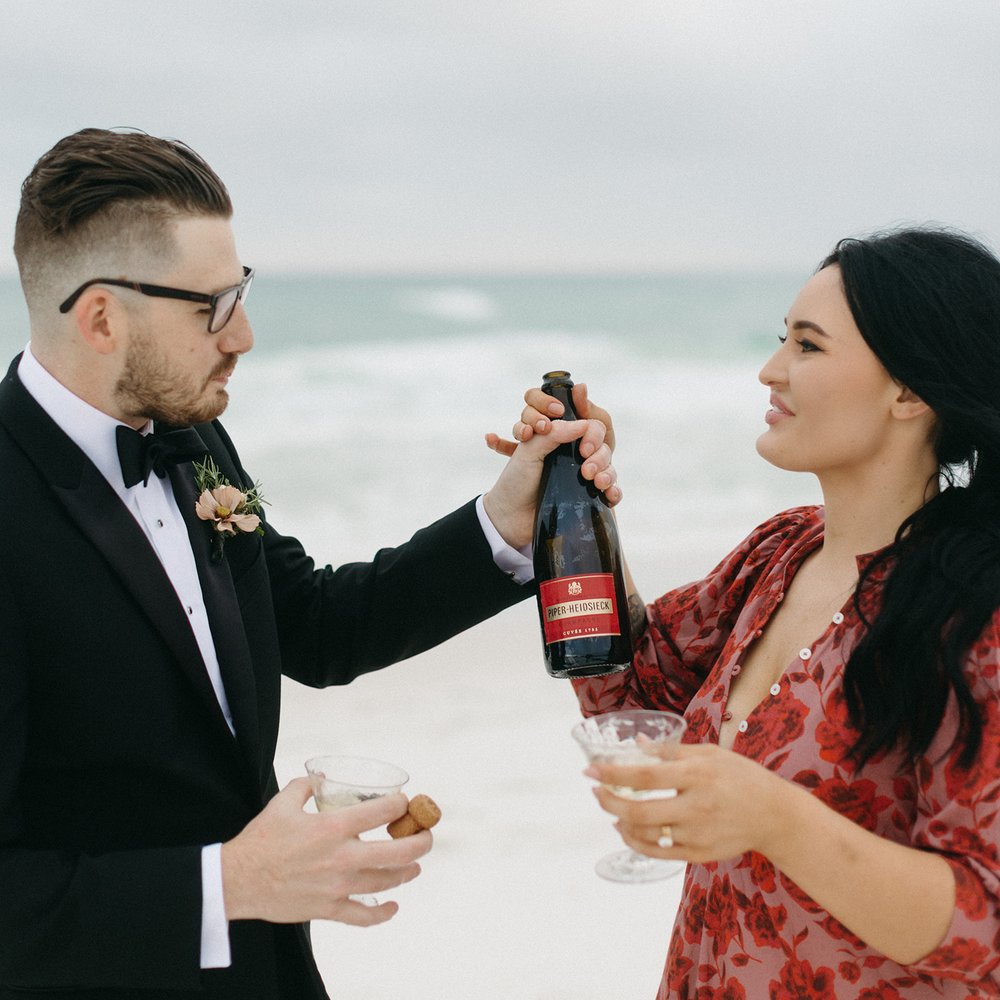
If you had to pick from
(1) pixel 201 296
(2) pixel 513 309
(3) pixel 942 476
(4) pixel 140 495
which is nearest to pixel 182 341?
(1) pixel 201 296

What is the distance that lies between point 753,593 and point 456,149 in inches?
1228

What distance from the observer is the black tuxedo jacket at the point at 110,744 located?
2.31 metres

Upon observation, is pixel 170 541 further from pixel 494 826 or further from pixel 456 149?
pixel 456 149

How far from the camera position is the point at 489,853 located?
5879 millimetres

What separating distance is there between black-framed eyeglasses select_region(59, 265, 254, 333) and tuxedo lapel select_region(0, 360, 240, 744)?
0.28 m

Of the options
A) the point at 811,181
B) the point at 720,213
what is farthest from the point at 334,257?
the point at 811,181

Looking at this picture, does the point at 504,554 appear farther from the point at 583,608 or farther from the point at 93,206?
the point at 93,206

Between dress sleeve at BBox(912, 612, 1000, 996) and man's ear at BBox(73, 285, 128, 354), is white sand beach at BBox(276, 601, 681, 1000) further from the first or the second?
man's ear at BBox(73, 285, 128, 354)

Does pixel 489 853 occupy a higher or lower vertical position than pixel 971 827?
lower

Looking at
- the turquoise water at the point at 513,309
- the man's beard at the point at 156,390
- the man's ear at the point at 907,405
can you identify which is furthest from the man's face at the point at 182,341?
the turquoise water at the point at 513,309

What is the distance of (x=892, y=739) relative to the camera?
86.4 inches

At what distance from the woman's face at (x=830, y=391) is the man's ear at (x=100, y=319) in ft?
4.96

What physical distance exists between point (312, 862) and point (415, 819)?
0.71ft

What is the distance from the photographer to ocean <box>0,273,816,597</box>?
15.6 meters
